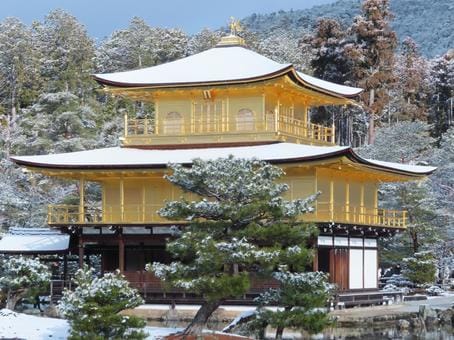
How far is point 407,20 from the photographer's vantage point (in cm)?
15375

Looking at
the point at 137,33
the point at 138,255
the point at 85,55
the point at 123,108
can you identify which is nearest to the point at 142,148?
the point at 138,255

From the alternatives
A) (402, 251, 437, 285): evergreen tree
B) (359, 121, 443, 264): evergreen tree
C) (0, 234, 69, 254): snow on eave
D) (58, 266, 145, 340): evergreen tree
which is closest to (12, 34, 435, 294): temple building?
(0, 234, 69, 254): snow on eave

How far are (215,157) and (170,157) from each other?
1.86m

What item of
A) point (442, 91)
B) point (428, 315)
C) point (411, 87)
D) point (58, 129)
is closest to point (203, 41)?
point (411, 87)

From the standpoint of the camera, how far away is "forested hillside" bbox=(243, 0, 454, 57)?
140m

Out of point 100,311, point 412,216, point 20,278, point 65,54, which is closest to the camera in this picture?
point 100,311

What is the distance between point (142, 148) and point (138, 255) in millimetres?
4059

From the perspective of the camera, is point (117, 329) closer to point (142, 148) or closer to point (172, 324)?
point (172, 324)

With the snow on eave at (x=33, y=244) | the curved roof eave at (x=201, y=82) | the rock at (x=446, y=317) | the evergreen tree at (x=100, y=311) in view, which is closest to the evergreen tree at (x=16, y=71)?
the snow on eave at (x=33, y=244)

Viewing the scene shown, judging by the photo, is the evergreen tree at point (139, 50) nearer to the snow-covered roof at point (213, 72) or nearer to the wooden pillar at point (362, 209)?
the snow-covered roof at point (213, 72)

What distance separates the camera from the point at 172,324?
31.2 metres

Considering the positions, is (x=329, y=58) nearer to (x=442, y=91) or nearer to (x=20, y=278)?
(x=442, y=91)

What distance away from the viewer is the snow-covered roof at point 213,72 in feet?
116

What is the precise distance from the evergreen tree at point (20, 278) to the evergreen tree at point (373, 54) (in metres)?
35.7
